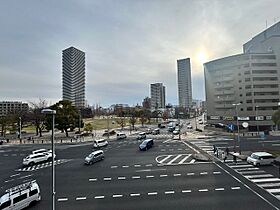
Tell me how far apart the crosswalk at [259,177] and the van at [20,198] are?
16560mm

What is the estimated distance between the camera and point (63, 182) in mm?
22141

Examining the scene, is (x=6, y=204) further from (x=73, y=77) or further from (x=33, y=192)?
(x=73, y=77)

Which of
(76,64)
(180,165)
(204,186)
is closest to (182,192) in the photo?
(204,186)

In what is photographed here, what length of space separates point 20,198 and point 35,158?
16.2 metres

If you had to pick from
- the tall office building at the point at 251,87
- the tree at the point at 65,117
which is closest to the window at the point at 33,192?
the tree at the point at 65,117

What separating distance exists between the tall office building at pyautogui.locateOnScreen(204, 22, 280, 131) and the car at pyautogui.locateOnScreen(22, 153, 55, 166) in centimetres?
5297

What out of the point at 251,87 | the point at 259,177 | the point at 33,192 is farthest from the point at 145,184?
the point at 251,87

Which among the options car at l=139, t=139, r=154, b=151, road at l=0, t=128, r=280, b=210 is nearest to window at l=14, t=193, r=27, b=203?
road at l=0, t=128, r=280, b=210

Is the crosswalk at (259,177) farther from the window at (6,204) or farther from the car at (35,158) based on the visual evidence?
the car at (35,158)

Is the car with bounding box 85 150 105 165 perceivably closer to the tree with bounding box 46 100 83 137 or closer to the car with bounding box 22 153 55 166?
the car with bounding box 22 153 55 166

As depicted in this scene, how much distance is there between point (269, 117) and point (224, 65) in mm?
21019

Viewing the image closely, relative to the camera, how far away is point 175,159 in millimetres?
31250

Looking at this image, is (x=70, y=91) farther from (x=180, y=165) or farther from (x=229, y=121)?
(x=180, y=165)

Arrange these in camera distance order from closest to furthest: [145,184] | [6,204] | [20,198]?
[6,204] < [20,198] < [145,184]
